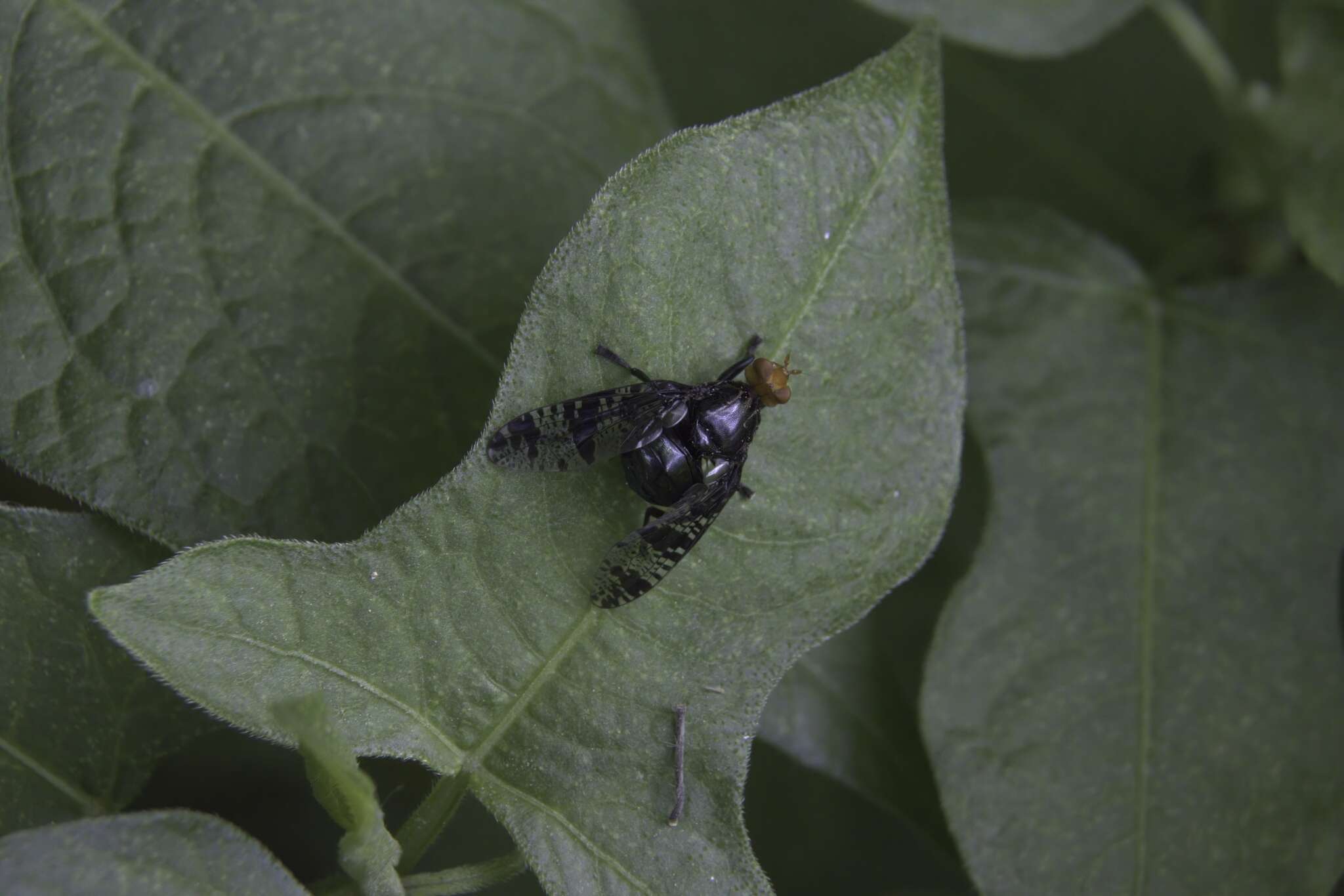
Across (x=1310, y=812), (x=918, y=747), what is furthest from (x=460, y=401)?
(x=1310, y=812)

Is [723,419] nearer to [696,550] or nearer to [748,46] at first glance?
[696,550]

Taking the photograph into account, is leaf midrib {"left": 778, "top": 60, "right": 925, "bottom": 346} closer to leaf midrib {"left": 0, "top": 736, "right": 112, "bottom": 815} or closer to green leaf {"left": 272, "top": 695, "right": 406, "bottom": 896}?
green leaf {"left": 272, "top": 695, "right": 406, "bottom": 896}

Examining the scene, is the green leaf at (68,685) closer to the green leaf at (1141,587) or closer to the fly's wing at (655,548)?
the fly's wing at (655,548)

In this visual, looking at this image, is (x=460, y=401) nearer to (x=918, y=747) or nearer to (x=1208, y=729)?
(x=918, y=747)

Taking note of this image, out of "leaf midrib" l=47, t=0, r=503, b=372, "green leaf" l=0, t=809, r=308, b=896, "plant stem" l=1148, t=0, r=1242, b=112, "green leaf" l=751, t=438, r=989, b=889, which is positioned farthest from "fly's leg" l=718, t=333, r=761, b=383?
"plant stem" l=1148, t=0, r=1242, b=112

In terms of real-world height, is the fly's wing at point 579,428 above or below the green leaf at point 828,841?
above

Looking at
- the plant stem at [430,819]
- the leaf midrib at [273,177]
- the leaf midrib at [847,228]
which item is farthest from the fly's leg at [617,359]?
the plant stem at [430,819]

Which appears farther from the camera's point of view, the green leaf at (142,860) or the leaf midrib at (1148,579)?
the leaf midrib at (1148,579)

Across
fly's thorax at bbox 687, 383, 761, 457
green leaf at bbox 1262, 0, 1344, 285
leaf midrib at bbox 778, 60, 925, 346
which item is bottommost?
green leaf at bbox 1262, 0, 1344, 285
